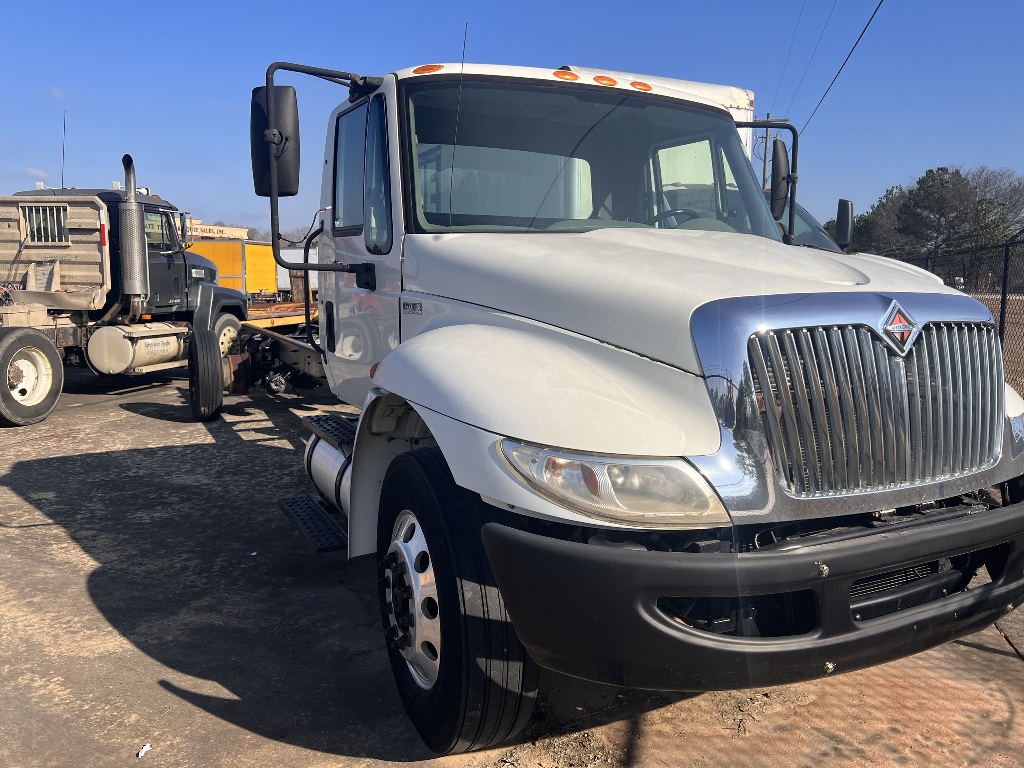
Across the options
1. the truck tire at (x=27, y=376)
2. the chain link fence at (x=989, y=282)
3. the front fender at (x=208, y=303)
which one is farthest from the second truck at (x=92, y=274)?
the chain link fence at (x=989, y=282)

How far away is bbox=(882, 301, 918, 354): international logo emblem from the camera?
2.41 metres

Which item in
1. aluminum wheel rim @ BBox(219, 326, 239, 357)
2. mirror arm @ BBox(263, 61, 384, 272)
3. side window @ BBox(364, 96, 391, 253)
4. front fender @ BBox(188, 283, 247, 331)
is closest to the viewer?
mirror arm @ BBox(263, 61, 384, 272)

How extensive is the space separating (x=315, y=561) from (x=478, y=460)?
2.77m

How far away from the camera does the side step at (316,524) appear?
384cm

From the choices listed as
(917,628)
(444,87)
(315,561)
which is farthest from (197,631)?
(917,628)

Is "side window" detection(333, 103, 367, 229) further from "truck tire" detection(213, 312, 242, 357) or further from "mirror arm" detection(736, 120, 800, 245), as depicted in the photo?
"truck tire" detection(213, 312, 242, 357)

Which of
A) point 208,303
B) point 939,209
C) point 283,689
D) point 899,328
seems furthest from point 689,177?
point 939,209

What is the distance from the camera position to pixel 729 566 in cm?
210

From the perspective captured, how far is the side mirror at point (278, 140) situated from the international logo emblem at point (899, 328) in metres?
2.53

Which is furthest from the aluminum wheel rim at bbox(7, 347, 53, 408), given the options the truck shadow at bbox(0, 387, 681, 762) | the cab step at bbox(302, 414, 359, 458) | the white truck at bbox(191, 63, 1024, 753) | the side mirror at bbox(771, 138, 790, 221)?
the side mirror at bbox(771, 138, 790, 221)

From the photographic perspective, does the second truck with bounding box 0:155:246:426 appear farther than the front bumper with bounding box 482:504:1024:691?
Yes

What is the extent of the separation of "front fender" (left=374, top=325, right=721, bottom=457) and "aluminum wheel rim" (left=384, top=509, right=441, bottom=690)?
1.70ft

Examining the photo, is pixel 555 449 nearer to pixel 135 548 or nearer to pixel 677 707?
pixel 677 707

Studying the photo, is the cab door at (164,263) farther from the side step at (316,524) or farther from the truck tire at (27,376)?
the side step at (316,524)
